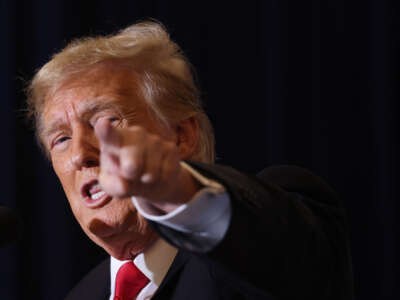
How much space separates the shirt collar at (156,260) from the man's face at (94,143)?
0.02 m

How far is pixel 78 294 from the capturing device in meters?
1.33

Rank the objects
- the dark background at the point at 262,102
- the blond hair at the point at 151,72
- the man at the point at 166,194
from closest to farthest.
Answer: the man at the point at 166,194, the blond hair at the point at 151,72, the dark background at the point at 262,102

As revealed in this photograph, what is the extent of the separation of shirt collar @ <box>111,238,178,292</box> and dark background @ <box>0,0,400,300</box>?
2.19 ft

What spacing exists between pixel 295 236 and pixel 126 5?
1.34 metres

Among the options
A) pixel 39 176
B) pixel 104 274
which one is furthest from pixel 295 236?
pixel 39 176

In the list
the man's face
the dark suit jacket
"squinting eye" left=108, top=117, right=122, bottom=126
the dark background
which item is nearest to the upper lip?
the man's face

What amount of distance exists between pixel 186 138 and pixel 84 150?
257 millimetres

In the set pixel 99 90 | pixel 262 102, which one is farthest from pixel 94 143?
pixel 262 102

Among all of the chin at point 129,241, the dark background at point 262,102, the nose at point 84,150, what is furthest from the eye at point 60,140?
the dark background at point 262,102

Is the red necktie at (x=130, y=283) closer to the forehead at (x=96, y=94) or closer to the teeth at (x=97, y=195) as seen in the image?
the teeth at (x=97, y=195)

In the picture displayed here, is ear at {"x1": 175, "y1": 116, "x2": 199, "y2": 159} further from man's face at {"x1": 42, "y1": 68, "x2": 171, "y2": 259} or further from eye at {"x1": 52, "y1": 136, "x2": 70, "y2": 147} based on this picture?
eye at {"x1": 52, "y1": 136, "x2": 70, "y2": 147}

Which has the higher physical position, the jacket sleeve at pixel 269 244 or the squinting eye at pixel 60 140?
the jacket sleeve at pixel 269 244

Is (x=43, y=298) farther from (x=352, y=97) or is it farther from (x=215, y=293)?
(x=352, y=97)

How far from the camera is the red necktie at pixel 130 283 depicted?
1.08 metres
